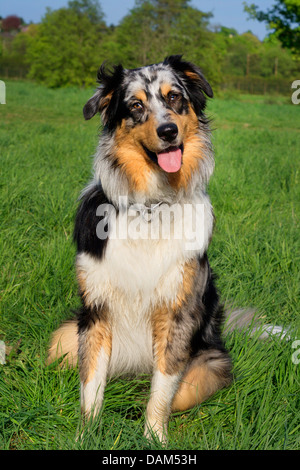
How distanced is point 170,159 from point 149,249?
514 millimetres

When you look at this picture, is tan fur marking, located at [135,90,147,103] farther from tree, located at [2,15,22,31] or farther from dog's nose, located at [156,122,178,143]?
tree, located at [2,15,22,31]

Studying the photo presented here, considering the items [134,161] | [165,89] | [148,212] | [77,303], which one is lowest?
[77,303]

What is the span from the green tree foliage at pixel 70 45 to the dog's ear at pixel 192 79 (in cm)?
3054

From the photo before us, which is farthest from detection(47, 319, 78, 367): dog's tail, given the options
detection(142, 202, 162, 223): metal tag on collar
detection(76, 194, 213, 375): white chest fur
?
detection(142, 202, 162, 223): metal tag on collar

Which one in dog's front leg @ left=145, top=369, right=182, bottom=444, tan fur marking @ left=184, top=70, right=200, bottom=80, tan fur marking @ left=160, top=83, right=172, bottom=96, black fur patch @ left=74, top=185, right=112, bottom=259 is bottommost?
dog's front leg @ left=145, top=369, right=182, bottom=444

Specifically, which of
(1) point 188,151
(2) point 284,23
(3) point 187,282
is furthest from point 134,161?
(2) point 284,23

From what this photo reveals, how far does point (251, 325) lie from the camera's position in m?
2.83

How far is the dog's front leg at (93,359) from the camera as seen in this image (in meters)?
2.33

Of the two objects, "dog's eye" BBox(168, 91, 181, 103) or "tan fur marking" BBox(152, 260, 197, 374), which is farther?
"dog's eye" BBox(168, 91, 181, 103)

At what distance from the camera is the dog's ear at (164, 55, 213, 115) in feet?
8.82

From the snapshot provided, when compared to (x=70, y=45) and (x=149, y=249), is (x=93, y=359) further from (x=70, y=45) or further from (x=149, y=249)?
(x=70, y=45)
